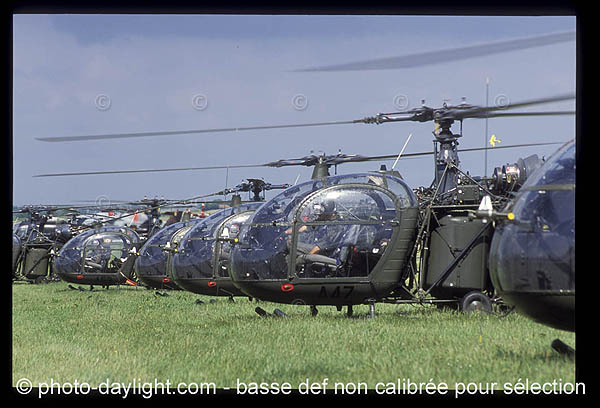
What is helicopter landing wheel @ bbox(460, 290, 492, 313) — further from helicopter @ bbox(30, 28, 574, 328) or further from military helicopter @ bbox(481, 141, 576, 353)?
military helicopter @ bbox(481, 141, 576, 353)

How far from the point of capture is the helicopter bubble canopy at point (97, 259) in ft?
63.5

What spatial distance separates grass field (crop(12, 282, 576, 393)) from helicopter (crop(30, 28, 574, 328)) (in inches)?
13.9

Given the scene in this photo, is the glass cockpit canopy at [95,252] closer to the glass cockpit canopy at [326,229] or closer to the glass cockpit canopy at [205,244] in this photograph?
the glass cockpit canopy at [205,244]

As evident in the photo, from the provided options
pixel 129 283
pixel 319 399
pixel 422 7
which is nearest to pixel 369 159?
pixel 422 7

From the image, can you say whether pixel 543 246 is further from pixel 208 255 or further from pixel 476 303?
pixel 208 255

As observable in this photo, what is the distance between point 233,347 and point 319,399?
101 inches

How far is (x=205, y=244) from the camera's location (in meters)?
13.3

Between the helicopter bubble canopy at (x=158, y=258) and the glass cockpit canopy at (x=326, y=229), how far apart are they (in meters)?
6.37

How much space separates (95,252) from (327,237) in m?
11.5

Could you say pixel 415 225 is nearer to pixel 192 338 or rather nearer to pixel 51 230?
pixel 192 338

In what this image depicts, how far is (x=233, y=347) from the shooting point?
7656mm
